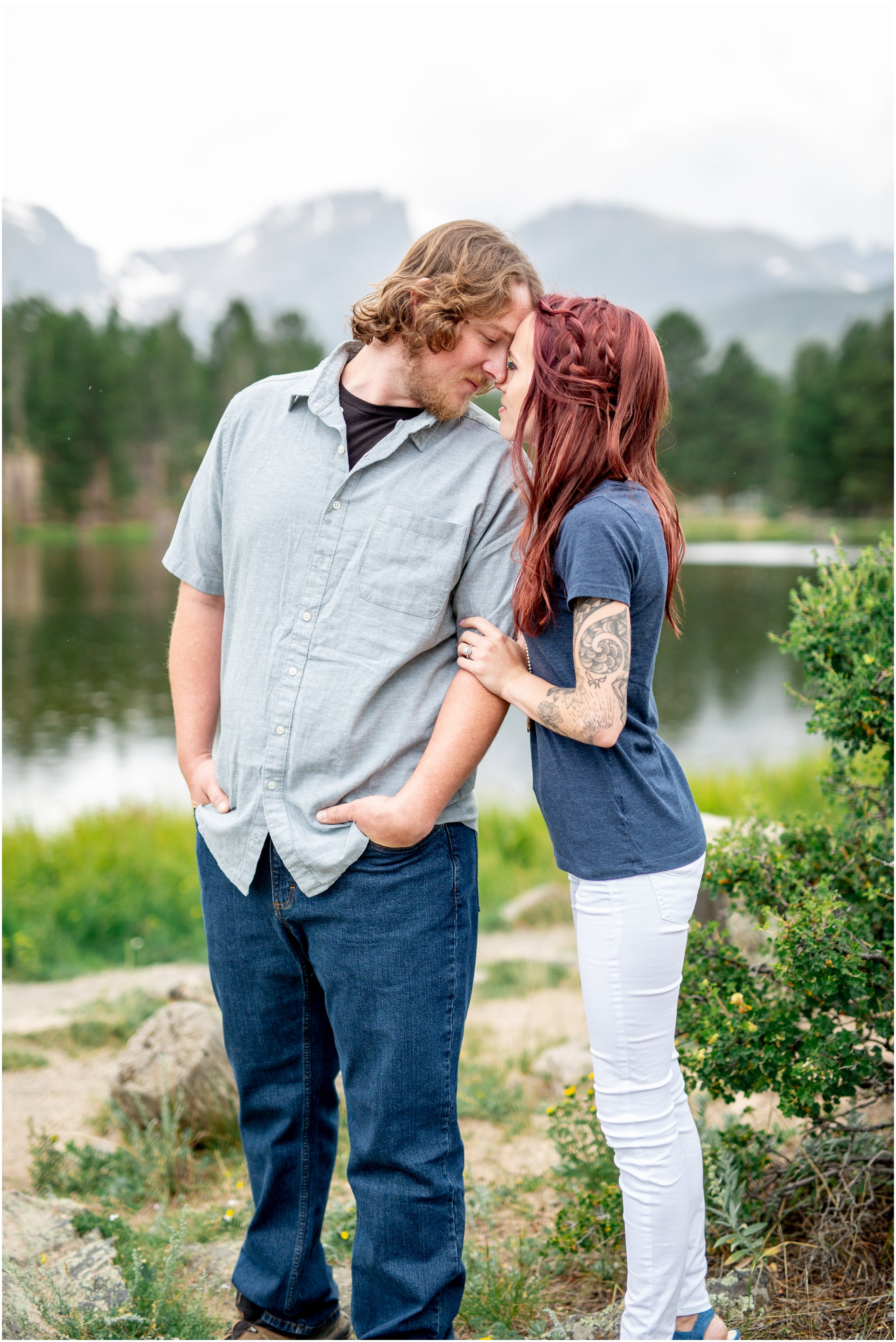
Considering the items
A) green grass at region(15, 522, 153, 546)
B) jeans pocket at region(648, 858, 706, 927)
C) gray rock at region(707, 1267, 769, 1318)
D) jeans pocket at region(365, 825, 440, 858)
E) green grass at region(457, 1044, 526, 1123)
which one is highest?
green grass at region(15, 522, 153, 546)

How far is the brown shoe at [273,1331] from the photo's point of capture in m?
1.63

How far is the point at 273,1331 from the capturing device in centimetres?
164

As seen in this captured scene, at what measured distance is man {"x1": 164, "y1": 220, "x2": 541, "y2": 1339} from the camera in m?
1.41

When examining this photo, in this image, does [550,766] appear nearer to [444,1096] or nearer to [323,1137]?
[444,1096]

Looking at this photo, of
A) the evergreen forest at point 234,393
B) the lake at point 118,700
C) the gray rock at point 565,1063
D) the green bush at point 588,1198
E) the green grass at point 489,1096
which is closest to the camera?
the green bush at point 588,1198

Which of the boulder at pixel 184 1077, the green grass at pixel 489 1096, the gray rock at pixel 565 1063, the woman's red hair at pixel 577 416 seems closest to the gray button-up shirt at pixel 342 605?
the woman's red hair at pixel 577 416

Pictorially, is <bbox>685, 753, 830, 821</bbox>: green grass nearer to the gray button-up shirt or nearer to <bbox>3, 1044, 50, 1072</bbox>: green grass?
<bbox>3, 1044, 50, 1072</bbox>: green grass

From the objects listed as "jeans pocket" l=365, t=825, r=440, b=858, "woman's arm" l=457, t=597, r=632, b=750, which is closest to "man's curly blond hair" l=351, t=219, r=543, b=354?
"woman's arm" l=457, t=597, r=632, b=750

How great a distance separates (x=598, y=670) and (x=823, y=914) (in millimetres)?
732

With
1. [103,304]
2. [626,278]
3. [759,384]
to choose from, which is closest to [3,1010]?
[103,304]

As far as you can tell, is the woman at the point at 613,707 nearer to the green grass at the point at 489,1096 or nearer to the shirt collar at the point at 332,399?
the shirt collar at the point at 332,399

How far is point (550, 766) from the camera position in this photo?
1358 millimetres

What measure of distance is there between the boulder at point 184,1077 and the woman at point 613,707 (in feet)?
4.50

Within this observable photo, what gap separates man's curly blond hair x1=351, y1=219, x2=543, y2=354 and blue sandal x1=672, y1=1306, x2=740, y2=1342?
4.94ft
